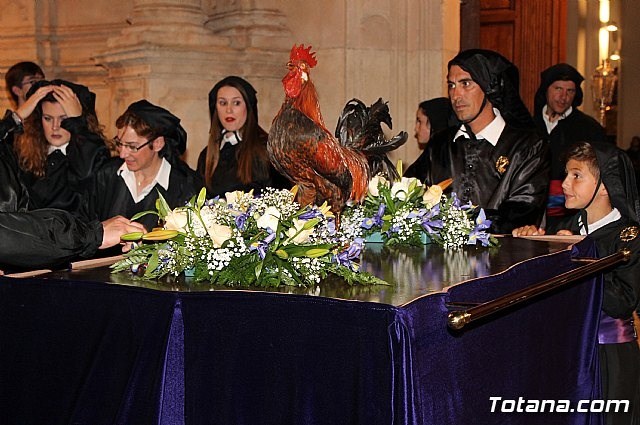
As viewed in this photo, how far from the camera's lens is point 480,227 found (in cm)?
477

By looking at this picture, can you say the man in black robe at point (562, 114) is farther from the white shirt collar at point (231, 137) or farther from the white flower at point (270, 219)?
the white flower at point (270, 219)

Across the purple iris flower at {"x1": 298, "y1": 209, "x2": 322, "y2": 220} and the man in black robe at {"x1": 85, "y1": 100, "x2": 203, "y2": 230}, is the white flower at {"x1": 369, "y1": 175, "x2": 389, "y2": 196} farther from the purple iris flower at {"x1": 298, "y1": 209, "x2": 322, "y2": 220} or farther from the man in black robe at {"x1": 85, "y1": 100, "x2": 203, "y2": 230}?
the man in black robe at {"x1": 85, "y1": 100, "x2": 203, "y2": 230}

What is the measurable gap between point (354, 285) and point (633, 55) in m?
19.0

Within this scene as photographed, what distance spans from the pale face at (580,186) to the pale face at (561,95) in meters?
3.47

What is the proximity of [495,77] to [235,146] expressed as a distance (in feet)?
5.73

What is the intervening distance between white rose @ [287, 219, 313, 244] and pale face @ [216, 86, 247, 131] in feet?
11.2

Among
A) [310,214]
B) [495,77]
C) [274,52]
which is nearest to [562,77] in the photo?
[274,52]

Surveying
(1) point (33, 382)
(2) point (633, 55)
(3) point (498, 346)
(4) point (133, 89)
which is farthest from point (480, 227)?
(2) point (633, 55)

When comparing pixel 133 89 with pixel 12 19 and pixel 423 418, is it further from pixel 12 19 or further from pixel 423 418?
pixel 423 418

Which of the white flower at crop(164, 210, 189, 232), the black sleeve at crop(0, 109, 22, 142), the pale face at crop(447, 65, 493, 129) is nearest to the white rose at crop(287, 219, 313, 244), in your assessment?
the white flower at crop(164, 210, 189, 232)

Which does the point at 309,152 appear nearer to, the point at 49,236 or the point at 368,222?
the point at 368,222

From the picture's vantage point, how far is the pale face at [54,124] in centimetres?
651

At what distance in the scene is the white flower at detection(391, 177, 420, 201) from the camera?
4.73 metres

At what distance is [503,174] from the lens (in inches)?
238
